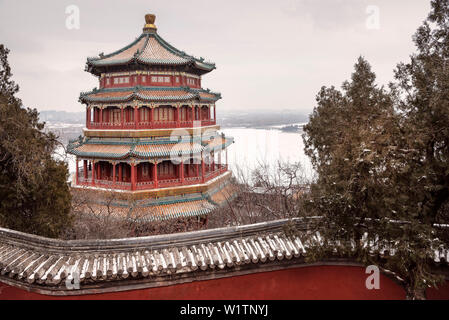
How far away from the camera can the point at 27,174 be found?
809 centimetres

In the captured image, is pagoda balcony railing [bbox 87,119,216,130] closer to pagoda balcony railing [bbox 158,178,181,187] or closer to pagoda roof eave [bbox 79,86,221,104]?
pagoda roof eave [bbox 79,86,221,104]

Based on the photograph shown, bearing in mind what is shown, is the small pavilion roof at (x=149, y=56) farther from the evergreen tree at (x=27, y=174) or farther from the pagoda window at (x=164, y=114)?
the evergreen tree at (x=27, y=174)

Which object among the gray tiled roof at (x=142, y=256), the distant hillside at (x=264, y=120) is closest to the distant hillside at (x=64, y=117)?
the distant hillside at (x=264, y=120)

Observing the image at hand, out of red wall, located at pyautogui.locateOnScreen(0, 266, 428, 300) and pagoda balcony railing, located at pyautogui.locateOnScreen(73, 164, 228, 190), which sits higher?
pagoda balcony railing, located at pyautogui.locateOnScreen(73, 164, 228, 190)

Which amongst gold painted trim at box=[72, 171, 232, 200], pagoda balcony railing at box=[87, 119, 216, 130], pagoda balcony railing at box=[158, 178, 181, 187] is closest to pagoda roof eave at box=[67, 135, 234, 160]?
pagoda balcony railing at box=[87, 119, 216, 130]

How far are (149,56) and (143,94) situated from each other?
220cm

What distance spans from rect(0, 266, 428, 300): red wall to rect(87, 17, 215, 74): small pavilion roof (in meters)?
13.5

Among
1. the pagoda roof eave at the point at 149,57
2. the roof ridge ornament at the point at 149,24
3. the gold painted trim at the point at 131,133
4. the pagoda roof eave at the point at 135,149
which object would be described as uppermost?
the roof ridge ornament at the point at 149,24

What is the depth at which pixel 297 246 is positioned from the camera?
19.3 feet

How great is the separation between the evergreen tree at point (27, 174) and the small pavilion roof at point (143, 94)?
728cm

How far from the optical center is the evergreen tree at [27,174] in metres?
8.04

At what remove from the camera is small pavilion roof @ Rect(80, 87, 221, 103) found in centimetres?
1658

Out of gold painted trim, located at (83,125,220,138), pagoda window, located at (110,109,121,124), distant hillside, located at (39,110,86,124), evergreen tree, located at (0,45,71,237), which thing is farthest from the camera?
distant hillside, located at (39,110,86,124)

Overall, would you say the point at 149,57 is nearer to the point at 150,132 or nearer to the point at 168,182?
the point at 150,132
